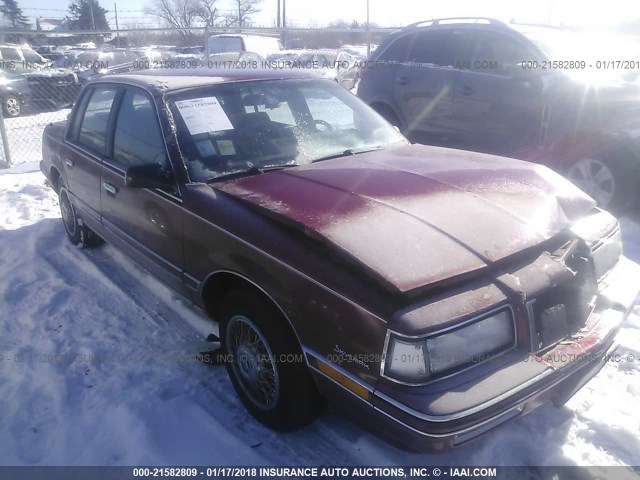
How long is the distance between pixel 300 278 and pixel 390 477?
105cm

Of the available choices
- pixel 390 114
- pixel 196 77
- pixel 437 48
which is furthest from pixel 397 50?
pixel 196 77

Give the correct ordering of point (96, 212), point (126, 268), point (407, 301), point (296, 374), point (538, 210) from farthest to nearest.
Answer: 1. point (126, 268)
2. point (96, 212)
3. point (538, 210)
4. point (296, 374)
5. point (407, 301)

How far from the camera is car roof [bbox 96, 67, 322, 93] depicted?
3258 millimetres

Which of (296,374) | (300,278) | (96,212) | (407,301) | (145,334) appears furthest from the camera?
(96,212)

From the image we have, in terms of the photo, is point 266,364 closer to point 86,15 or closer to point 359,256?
point 359,256

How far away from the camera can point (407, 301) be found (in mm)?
1924

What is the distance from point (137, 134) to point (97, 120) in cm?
90

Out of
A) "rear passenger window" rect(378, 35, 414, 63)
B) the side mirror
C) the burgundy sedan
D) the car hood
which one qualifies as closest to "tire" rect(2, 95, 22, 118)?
"rear passenger window" rect(378, 35, 414, 63)

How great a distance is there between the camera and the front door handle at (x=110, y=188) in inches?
141

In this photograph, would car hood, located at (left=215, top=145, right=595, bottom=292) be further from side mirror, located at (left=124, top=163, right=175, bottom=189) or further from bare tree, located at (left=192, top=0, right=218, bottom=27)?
bare tree, located at (left=192, top=0, right=218, bottom=27)

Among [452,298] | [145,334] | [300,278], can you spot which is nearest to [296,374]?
[300,278]

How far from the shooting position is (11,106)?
41.6ft

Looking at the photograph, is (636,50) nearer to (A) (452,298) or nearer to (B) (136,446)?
(A) (452,298)

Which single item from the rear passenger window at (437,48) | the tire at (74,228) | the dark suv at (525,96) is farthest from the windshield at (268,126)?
the rear passenger window at (437,48)
